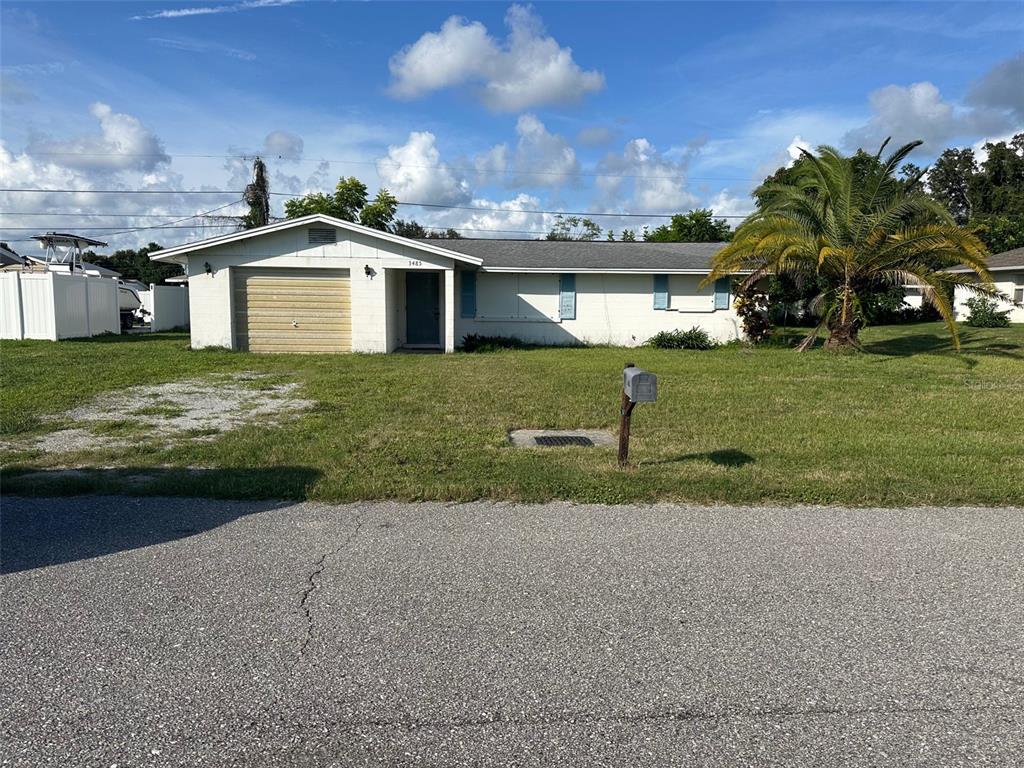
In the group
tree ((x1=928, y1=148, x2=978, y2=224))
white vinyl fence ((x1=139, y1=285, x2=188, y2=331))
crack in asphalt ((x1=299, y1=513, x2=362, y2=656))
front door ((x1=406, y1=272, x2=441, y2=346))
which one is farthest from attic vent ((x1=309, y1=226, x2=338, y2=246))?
tree ((x1=928, y1=148, x2=978, y2=224))

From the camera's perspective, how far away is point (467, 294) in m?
21.0

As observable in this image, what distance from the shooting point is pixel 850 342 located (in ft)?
57.3

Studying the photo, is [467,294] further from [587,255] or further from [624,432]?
[624,432]

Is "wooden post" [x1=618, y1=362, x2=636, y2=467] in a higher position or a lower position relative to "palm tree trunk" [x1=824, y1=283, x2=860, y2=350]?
lower

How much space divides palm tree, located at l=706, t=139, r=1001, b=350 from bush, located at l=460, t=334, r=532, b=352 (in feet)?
19.3

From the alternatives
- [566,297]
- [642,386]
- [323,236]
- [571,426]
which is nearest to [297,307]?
[323,236]

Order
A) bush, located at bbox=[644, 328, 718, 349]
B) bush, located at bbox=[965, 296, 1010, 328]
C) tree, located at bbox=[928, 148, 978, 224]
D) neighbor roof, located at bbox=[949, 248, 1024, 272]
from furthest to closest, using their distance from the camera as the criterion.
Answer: tree, located at bbox=[928, 148, 978, 224], neighbor roof, located at bbox=[949, 248, 1024, 272], bush, located at bbox=[965, 296, 1010, 328], bush, located at bbox=[644, 328, 718, 349]

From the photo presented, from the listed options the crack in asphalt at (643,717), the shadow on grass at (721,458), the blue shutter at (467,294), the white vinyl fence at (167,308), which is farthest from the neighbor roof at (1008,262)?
the white vinyl fence at (167,308)

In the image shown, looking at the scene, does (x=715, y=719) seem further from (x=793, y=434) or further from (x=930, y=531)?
(x=793, y=434)

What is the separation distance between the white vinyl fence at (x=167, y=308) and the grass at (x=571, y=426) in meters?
11.8

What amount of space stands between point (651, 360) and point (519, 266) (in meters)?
5.71

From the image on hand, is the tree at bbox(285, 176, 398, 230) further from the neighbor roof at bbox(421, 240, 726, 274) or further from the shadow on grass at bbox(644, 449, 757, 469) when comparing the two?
the shadow on grass at bbox(644, 449, 757, 469)

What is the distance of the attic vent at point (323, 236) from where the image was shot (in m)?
18.2

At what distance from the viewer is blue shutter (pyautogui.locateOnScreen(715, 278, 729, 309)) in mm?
21453
